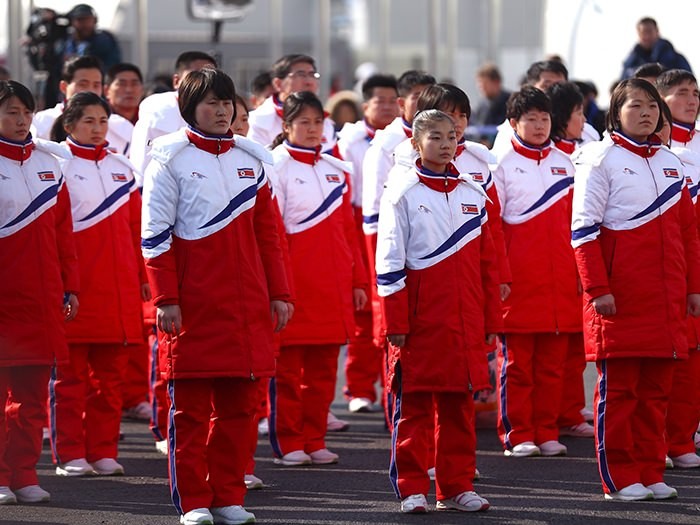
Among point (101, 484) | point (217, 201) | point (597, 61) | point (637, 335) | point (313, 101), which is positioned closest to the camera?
point (217, 201)

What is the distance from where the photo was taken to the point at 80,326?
9133mm

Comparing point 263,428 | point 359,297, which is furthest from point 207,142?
point 263,428

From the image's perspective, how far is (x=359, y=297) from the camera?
9.63m

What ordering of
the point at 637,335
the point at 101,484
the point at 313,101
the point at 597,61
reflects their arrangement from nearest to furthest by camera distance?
the point at 637,335 → the point at 101,484 → the point at 313,101 → the point at 597,61

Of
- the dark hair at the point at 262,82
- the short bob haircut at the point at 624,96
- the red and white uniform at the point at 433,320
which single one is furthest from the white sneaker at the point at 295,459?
the dark hair at the point at 262,82

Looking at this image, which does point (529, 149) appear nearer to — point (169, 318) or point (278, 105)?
point (278, 105)

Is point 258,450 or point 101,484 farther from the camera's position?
point 258,450

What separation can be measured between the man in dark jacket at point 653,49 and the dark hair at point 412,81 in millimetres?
3445

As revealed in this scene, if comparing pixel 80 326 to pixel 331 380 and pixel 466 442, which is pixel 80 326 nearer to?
pixel 331 380

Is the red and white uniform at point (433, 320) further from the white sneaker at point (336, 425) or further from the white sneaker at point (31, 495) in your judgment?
the white sneaker at point (336, 425)

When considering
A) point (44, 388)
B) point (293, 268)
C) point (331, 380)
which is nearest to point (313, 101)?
point (293, 268)

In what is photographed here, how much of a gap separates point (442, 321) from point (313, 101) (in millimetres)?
2164

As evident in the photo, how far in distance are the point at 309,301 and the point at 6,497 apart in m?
2.16

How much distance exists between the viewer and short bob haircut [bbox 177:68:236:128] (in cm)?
756
